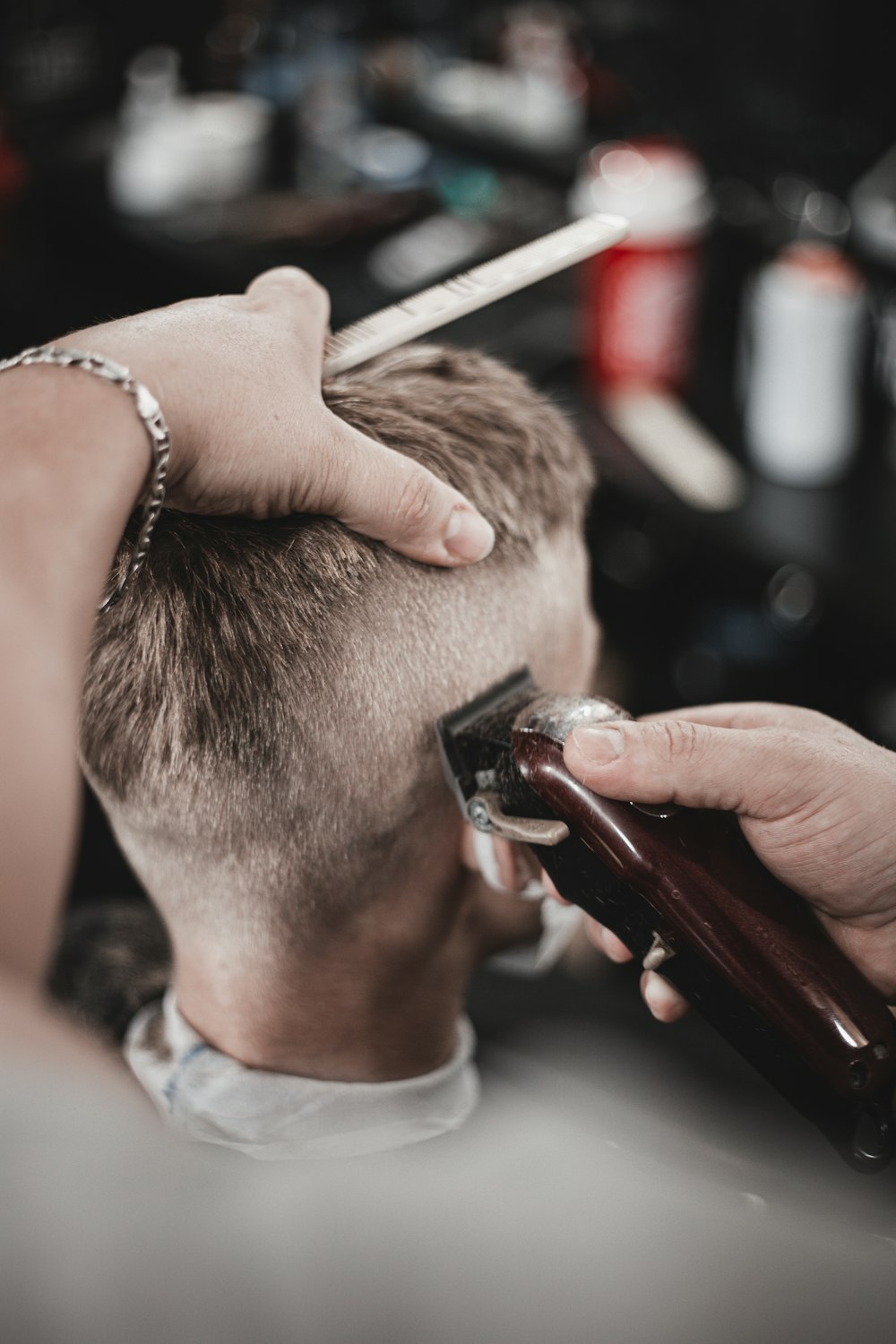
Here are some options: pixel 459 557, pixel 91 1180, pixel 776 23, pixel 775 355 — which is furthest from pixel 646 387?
pixel 91 1180

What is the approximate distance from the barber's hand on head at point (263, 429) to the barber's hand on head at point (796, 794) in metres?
0.19

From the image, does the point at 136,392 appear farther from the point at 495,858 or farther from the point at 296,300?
the point at 495,858

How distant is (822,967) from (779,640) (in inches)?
71.7

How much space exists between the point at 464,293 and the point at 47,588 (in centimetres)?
45

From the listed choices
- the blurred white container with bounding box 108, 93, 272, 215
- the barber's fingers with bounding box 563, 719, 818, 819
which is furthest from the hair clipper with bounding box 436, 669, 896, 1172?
the blurred white container with bounding box 108, 93, 272, 215

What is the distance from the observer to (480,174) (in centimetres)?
274

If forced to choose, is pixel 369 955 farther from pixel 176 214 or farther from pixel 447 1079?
pixel 176 214

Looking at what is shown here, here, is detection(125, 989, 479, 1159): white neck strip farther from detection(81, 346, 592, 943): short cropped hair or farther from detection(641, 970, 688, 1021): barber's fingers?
detection(641, 970, 688, 1021): barber's fingers

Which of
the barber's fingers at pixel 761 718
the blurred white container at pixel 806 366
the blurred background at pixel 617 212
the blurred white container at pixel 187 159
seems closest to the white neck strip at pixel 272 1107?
the barber's fingers at pixel 761 718

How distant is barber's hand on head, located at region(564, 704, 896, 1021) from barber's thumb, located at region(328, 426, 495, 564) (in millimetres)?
159

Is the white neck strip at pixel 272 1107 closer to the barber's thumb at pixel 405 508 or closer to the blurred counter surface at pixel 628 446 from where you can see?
the barber's thumb at pixel 405 508

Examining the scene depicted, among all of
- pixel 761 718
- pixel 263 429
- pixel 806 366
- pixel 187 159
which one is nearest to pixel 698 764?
pixel 761 718

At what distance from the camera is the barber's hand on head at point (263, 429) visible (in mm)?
673

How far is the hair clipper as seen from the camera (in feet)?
2.52
